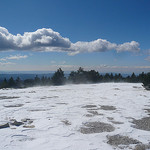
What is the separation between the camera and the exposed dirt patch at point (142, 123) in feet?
31.0

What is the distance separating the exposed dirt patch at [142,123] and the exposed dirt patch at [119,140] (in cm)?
234

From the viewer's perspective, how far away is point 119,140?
7.51 m

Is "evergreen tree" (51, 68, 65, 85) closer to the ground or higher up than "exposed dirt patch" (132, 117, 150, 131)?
higher up

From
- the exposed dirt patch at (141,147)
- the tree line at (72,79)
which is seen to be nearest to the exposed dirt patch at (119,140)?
the exposed dirt patch at (141,147)

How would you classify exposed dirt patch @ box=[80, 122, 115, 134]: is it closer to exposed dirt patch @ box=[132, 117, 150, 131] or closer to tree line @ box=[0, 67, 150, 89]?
exposed dirt patch @ box=[132, 117, 150, 131]

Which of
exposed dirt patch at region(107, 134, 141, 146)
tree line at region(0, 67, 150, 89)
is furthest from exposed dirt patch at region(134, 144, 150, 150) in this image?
tree line at region(0, 67, 150, 89)

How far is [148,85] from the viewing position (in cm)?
3002

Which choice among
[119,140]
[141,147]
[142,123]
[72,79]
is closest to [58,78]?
[72,79]

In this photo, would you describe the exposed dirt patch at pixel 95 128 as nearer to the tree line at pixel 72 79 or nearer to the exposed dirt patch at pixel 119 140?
the exposed dirt patch at pixel 119 140

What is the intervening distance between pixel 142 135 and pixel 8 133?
8751mm

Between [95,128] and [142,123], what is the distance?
416 centimetres

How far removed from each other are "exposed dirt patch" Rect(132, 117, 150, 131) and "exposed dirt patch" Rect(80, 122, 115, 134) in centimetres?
213

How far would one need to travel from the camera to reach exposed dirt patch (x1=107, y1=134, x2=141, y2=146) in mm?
7184

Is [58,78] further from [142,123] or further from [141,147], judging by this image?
[141,147]
